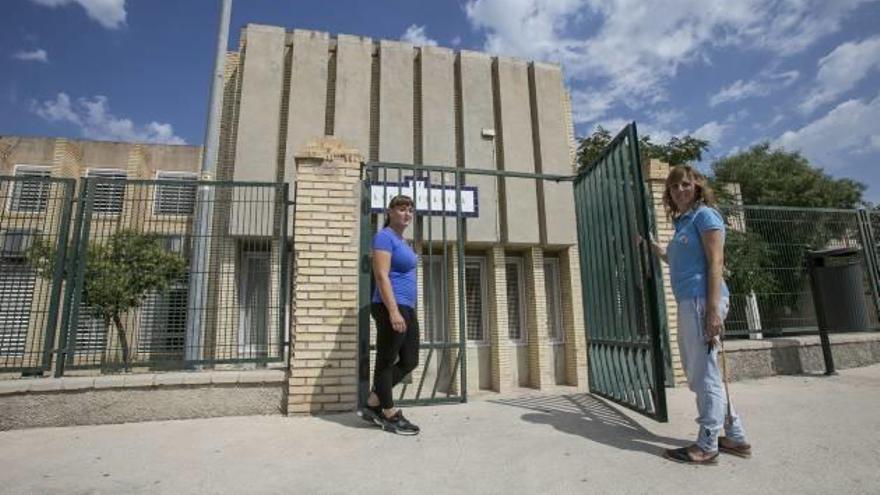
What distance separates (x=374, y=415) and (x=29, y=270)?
3.63 meters

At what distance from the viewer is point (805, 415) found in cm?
359

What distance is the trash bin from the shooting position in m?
6.21

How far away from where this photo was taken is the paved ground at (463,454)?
235 centimetres

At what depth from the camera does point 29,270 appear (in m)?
4.34

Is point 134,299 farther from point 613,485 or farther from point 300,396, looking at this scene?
point 613,485

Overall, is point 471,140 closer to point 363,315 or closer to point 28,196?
point 363,315

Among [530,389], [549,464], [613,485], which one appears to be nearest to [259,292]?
[549,464]

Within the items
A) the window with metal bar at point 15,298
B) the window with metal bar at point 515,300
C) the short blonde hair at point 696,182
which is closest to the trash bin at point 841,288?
the short blonde hair at point 696,182

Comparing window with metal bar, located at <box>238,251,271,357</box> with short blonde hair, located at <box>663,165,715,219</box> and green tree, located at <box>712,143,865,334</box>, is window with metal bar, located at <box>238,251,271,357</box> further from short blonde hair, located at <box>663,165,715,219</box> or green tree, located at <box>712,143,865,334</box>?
green tree, located at <box>712,143,865,334</box>

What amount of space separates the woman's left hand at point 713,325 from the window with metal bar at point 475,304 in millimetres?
10532

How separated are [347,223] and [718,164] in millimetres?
27295

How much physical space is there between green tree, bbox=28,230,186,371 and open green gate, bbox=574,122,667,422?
160 inches

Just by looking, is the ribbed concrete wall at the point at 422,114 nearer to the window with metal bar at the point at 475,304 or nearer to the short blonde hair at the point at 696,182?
the window with metal bar at the point at 475,304

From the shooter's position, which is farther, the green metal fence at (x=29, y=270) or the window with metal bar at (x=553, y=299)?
the window with metal bar at (x=553, y=299)
